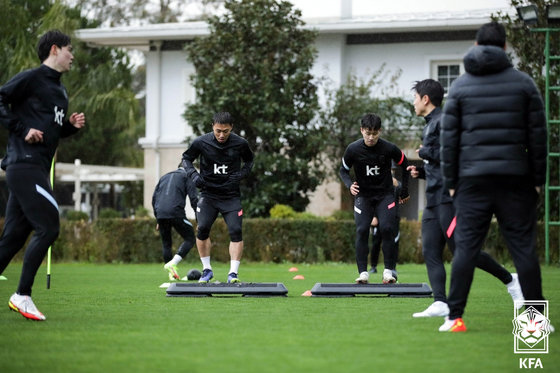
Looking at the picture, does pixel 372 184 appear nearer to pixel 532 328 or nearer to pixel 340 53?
pixel 532 328

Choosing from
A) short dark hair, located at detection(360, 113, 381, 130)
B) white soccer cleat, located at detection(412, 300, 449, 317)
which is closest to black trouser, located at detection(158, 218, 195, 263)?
short dark hair, located at detection(360, 113, 381, 130)

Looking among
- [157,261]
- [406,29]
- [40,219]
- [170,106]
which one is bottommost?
[157,261]

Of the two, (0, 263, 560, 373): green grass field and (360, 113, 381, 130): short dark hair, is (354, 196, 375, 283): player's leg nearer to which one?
(360, 113, 381, 130): short dark hair

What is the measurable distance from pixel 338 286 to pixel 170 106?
73.3 feet

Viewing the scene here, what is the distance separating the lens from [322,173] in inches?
1035

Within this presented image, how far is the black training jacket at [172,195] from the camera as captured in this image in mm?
15211

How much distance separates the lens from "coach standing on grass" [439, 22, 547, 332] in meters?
6.77

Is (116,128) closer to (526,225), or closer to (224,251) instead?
(224,251)

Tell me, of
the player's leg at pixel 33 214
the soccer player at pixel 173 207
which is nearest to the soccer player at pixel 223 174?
the soccer player at pixel 173 207

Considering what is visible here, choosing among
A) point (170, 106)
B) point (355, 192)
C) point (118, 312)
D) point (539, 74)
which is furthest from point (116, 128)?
point (118, 312)

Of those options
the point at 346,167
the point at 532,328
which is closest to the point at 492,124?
the point at 532,328

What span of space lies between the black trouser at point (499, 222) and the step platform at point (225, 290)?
3975 millimetres

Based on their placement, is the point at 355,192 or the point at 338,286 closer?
the point at 338,286

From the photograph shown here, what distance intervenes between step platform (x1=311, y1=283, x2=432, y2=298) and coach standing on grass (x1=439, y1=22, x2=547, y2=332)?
3.43 meters
